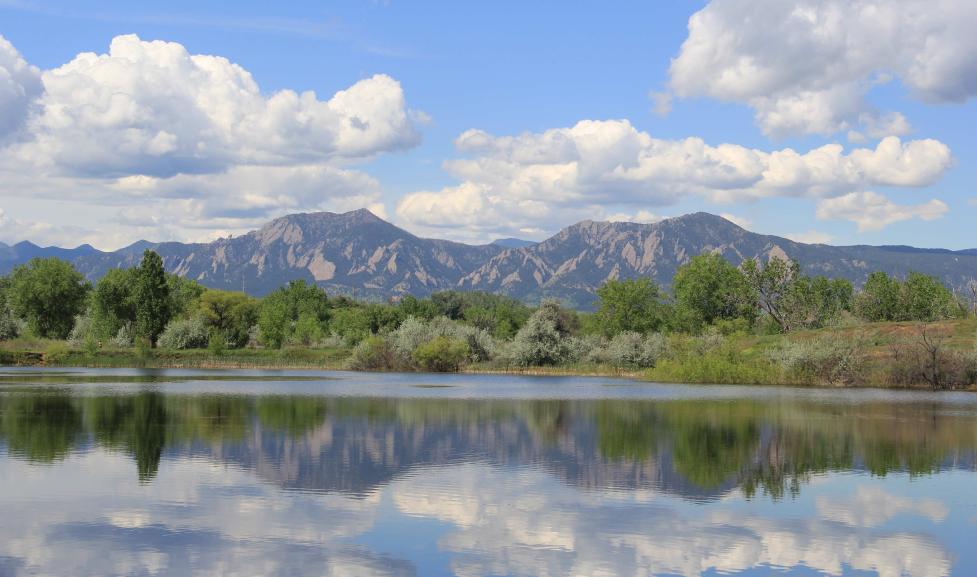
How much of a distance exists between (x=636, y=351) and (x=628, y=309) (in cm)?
2687

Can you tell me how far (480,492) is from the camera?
25984mm

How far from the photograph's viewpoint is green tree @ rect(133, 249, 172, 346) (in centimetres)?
12531

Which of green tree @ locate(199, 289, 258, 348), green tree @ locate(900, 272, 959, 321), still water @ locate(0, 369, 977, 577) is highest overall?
green tree @ locate(900, 272, 959, 321)

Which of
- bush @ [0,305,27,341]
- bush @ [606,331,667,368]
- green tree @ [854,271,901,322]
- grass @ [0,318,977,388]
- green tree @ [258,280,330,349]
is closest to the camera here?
grass @ [0,318,977,388]

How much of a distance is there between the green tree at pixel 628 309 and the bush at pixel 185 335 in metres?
59.5

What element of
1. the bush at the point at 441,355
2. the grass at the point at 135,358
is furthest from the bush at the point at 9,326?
the bush at the point at 441,355

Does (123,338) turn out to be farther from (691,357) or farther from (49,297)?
(691,357)

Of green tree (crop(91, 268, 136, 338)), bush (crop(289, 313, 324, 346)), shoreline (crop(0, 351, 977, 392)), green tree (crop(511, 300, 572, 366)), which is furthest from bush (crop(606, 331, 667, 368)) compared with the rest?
green tree (crop(91, 268, 136, 338))

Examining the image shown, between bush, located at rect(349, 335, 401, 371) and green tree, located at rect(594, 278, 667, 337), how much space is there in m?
35.5

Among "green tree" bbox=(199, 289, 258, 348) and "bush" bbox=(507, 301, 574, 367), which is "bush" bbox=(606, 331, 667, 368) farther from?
"green tree" bbox=(199, 289, 258, 348)

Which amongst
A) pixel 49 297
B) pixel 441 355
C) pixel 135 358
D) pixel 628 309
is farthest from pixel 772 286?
pixel 49 297

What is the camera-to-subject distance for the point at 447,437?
39.3m

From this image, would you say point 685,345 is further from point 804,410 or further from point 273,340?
point 273,340

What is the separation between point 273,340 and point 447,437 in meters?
119
